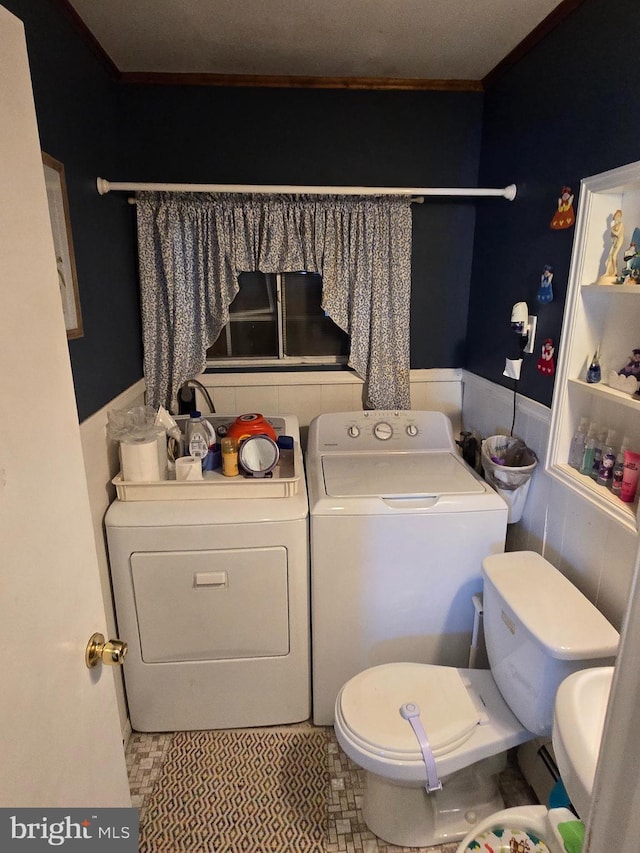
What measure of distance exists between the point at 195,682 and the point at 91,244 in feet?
5.21

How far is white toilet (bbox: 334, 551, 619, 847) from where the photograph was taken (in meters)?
1.30

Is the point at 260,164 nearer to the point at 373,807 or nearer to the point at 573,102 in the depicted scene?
the point at 573,102

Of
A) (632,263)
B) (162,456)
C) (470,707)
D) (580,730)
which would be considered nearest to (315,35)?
(632,263)

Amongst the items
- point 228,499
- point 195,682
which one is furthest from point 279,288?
point 195,682

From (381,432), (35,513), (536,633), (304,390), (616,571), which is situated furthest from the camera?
(304,390)

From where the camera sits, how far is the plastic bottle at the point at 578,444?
1.63 metres

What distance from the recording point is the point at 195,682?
5.92ft

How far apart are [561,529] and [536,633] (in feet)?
1.64

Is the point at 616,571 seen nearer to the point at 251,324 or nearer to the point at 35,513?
the point at 35,513

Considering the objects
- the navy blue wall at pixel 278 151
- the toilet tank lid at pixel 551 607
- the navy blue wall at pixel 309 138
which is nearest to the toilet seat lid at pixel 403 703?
the toilet tank lid at pixel 551 607

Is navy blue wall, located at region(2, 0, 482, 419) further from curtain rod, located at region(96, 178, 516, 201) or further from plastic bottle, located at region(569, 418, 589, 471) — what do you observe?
plastic bottle, located at region(569, 418, 589, 471)

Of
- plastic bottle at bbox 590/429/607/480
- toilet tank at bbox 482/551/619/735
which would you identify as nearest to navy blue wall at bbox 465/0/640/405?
plastic bottle at bbox 590/429/607/480

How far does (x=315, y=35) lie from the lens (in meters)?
1.76

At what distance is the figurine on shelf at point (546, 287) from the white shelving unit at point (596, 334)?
12 cm
